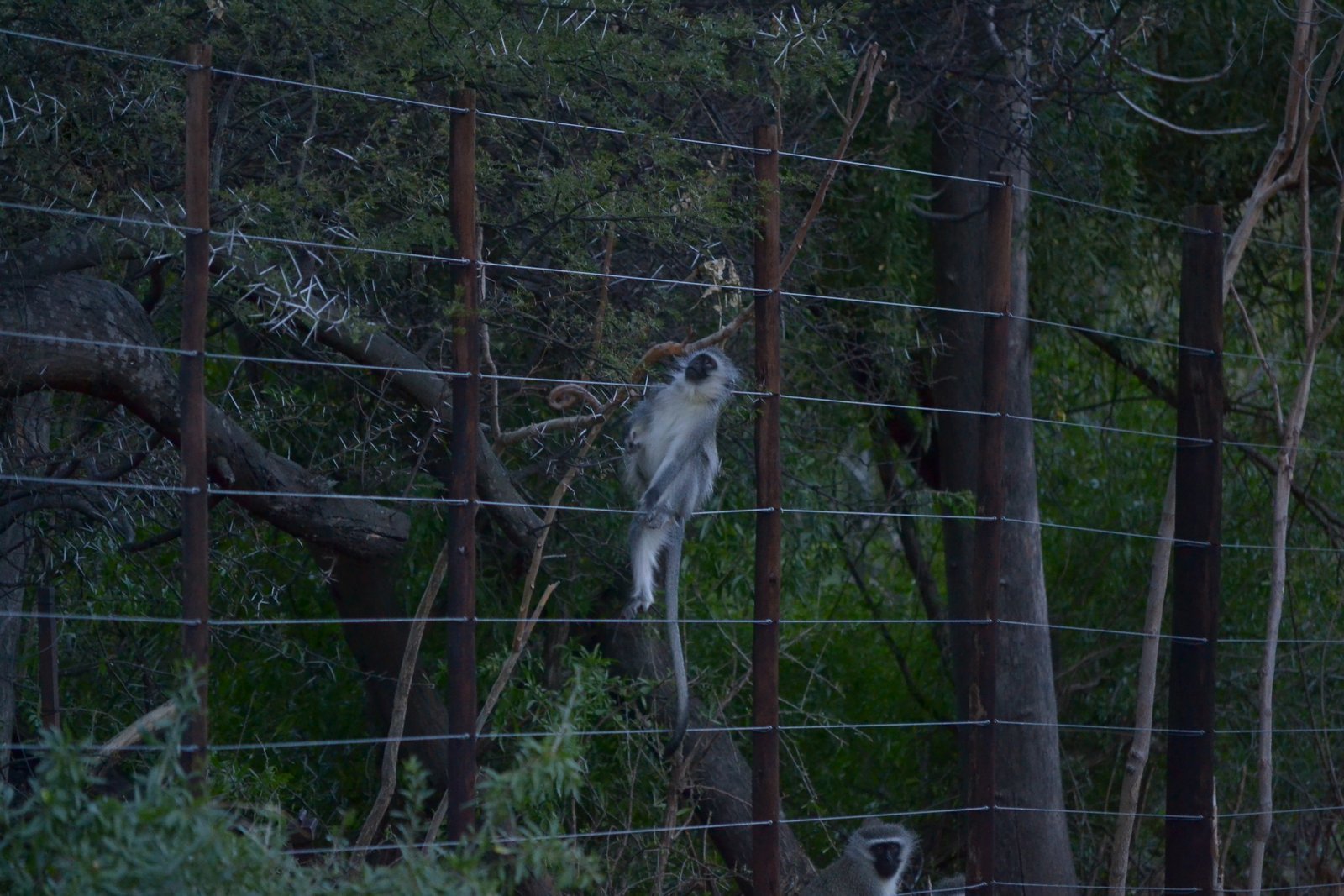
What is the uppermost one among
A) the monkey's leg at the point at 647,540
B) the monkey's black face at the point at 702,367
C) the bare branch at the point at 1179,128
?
the bare branch at the point at 1179,128

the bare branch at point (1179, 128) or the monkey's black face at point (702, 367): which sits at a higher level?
the bare branch at point (1179, 128)

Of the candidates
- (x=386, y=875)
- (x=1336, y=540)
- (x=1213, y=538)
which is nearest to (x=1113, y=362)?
(x=1336, y=540)

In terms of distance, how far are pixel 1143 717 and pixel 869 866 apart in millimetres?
1130

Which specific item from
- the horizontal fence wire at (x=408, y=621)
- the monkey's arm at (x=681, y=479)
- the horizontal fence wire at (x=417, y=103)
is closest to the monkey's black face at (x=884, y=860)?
the horizontal fence wire at (x=408, y=621)

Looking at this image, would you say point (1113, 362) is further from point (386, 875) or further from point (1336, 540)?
point (386, 875)

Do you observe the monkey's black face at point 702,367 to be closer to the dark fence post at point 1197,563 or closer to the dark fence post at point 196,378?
the dark fence post at point 1197,563

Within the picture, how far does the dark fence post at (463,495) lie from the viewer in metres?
3.29

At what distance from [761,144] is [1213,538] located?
1802 mm

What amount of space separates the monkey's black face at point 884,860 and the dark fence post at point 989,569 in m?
1.16

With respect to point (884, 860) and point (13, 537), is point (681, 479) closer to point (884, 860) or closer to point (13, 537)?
point (884, 860)

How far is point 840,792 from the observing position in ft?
25.2

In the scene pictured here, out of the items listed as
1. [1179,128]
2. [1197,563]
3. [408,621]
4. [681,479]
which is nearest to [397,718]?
[408,621]

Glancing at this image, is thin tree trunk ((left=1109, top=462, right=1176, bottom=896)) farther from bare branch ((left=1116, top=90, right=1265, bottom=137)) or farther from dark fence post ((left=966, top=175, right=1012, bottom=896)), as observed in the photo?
bare branch ((left=1116, top=90, right=1265, bottom=137))

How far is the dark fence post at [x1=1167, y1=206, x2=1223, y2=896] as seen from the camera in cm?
441
